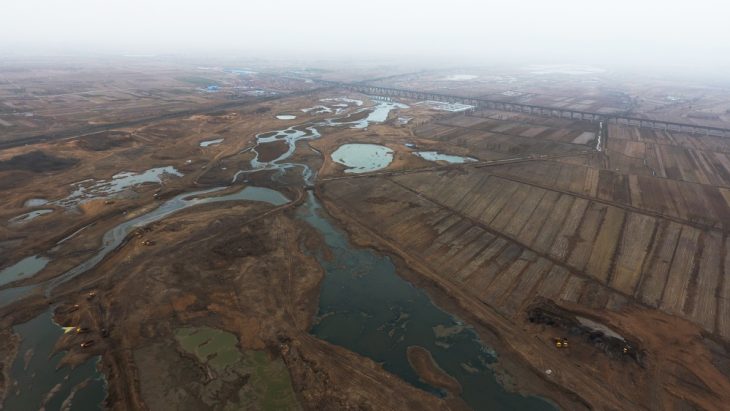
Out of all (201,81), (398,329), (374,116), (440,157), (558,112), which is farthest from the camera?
(201,81)

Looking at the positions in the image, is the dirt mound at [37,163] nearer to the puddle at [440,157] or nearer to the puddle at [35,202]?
the puddle at [35,202]

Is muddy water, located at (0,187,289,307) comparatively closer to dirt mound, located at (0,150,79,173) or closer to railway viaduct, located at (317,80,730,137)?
dirt mound, located at (0,150,79,173)

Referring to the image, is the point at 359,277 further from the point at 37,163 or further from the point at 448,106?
the point at 448,106

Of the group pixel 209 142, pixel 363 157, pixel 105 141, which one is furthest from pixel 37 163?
pixel 363 157

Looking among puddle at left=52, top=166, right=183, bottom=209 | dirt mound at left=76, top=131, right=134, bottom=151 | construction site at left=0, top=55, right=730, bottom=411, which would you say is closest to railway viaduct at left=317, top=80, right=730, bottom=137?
construction site at left=0, top=55, right=730, bottom=411

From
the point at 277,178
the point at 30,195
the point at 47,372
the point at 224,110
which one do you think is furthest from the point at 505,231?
the point at 224,110

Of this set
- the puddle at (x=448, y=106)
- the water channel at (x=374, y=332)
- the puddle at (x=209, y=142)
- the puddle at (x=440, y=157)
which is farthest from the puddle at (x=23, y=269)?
the puddle at (x=448, y=106)

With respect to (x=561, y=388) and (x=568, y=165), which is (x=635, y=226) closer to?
(x=568, y=165)
